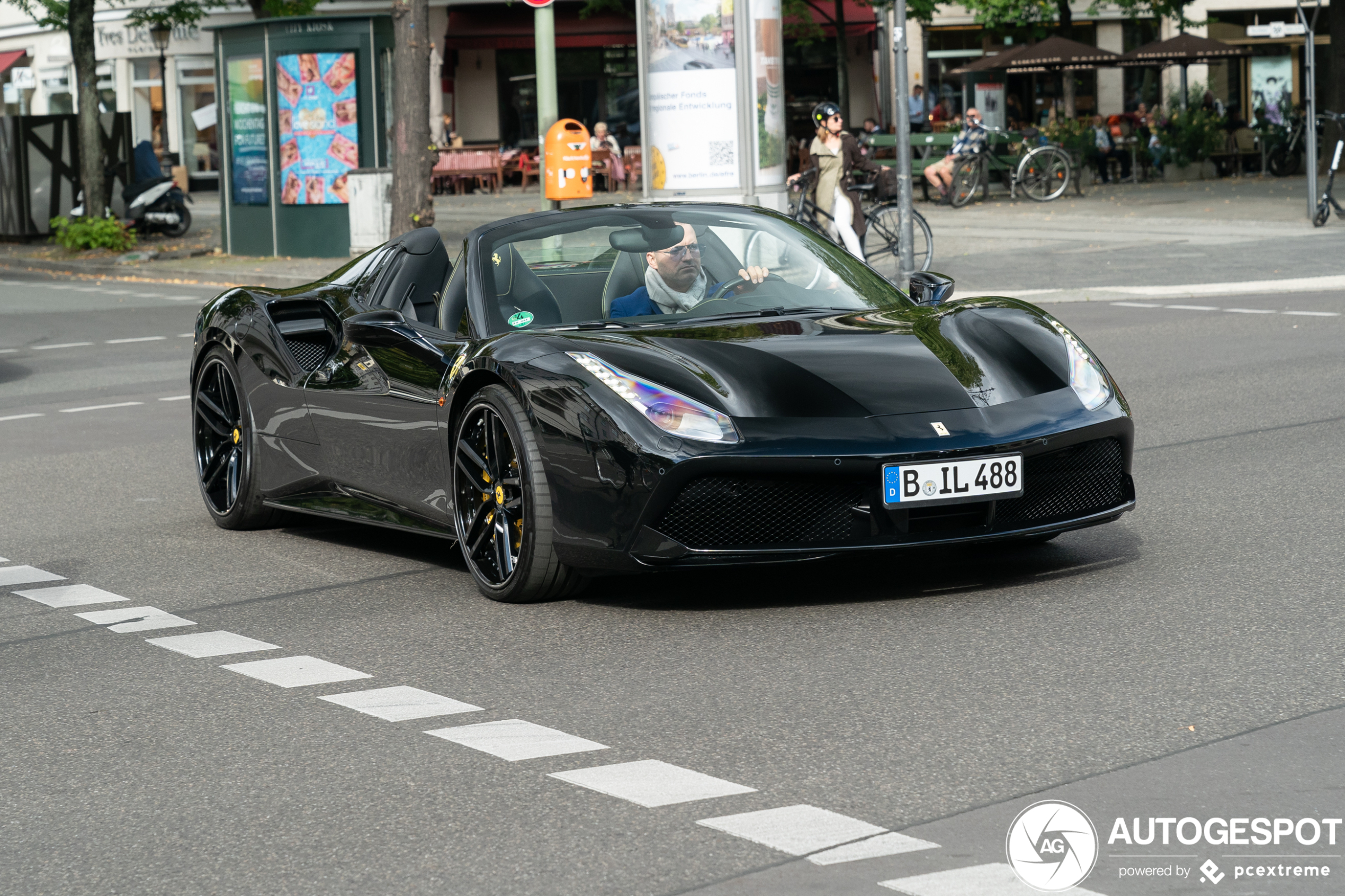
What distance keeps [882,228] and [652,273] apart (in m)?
14.1

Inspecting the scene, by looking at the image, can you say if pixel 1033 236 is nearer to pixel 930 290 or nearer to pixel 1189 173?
pixel 1189 173

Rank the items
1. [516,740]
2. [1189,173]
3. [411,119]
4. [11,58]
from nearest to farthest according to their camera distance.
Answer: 1. [516,740]
2. [411,119]
3. [1189,173]
4. [11,58]

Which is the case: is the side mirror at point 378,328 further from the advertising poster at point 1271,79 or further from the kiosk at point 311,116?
the advertising poster at point 1271,79

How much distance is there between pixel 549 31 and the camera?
19266 mm

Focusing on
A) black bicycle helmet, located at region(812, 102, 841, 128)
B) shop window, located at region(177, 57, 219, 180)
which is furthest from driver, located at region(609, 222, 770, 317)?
shop window, located at region(177, 57, 219, 180)

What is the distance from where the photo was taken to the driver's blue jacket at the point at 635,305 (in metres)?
6.70

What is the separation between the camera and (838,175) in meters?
20.1

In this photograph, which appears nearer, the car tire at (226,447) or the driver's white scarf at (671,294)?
the driver's white scarf at (671,294)

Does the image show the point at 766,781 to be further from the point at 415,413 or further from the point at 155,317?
the point at 155,317

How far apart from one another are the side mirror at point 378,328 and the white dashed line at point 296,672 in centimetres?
154

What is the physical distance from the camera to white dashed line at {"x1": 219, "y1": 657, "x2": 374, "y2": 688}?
5363 millimetres

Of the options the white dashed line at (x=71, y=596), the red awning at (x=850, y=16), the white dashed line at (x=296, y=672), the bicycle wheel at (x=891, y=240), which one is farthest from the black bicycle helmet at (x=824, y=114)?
the red awning at (x=850, y=16)

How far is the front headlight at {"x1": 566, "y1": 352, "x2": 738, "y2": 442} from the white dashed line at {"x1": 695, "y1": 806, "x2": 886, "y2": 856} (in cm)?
189

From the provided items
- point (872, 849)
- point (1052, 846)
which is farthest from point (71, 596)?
point (1052, 846)
